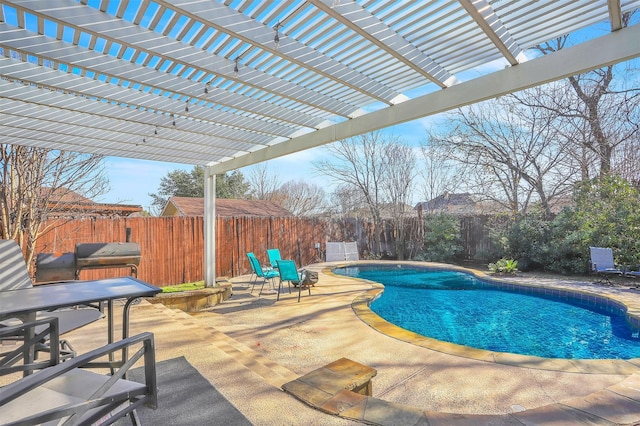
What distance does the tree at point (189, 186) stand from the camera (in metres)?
22.8

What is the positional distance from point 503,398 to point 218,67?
409cm

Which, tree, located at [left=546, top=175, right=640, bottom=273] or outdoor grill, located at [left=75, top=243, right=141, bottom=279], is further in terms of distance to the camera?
tree, located at [left=546, top=175, right=640, bottom=273]

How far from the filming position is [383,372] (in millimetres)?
3299

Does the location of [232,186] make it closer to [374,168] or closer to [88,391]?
[374,168]

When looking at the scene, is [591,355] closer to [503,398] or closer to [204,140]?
[503,398]

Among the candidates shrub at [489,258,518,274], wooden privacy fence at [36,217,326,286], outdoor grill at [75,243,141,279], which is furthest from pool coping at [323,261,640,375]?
wooden privacy fence at [36,217,326,286]

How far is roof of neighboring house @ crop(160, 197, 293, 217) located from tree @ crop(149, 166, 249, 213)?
12.3 feet

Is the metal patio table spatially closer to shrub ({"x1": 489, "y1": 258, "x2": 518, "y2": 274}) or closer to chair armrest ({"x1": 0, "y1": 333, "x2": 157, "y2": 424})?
chair armrest ({"x1": 0, "y1": 333, "x2": 157, "y2": 424})

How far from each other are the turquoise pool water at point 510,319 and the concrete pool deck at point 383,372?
1.26 meters

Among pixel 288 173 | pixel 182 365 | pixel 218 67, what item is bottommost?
pixel 182 365

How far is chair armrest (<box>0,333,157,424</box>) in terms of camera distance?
0.98 metres

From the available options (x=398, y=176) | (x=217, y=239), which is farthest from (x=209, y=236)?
(x=398, y=176)

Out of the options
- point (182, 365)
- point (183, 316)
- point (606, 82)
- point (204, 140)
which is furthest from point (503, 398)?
point (606, 82)

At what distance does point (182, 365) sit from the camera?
9.52ft
